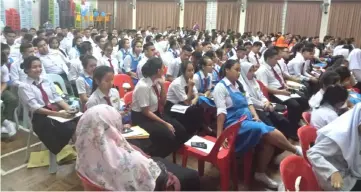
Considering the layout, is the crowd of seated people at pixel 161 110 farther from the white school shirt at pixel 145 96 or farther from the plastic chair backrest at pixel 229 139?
the plastic chair backrest at pixel 229 139

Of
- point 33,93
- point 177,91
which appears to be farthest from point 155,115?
point 33,93

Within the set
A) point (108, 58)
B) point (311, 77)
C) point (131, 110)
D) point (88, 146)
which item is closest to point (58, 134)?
point (131, 110)

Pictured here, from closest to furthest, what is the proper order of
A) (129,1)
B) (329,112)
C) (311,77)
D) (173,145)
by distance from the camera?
(329,112)
(173,145)
(311,77)
(129,1)

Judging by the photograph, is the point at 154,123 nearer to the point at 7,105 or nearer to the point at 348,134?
the point at 348,134

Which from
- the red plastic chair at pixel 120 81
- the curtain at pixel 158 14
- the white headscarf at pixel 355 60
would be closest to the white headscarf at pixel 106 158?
the red plastic chair at pixel 120 81

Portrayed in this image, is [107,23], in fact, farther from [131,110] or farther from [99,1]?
[131,110]

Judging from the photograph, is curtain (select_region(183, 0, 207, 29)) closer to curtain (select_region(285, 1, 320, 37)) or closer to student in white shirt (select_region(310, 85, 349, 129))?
curtain (select_region(285, 1, 320, 37))

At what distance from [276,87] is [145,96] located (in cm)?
213

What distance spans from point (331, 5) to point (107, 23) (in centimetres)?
1023

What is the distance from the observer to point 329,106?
240 centimetres

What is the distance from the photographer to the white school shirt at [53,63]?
173 inches

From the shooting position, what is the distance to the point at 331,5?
10.8m

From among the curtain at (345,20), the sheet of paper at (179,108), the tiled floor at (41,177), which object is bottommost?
the tiled floor at (41,177)

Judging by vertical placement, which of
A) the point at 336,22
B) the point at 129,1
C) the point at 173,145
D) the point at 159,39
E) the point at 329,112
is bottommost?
the point at 173,145
